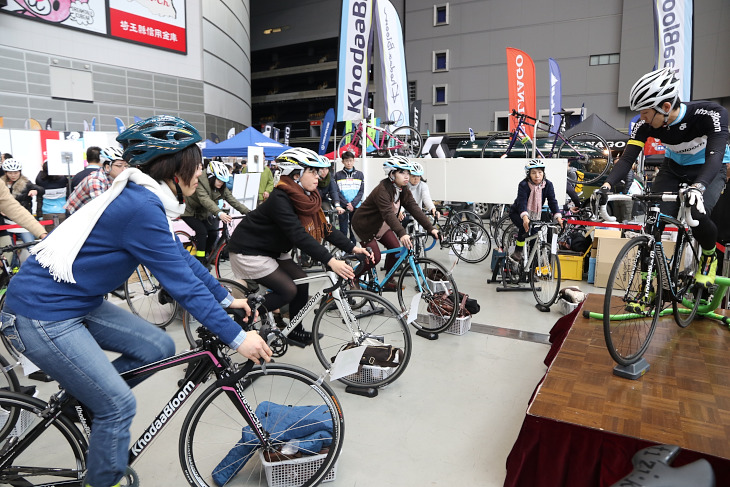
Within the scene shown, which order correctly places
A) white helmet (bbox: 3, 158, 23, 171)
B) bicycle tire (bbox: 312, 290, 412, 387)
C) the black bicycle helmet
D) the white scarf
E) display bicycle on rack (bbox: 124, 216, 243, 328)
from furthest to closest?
white helmet (bbox: 3, 158, 23, 171)
display bicycle on rack (bbox: 124, 216, 243, 328)
bicycle tire (bbox: 312, 290, 412, 387)
the black bicycle helmet
the white scarf

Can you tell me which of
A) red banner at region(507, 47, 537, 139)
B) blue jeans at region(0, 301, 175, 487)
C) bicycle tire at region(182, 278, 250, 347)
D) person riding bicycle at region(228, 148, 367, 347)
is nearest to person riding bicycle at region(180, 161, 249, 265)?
bicycle tire at region(182, 278, 250, 347)

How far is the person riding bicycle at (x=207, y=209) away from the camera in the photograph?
218 inches

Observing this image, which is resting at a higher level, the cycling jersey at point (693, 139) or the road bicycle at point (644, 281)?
the cycling jersey at point (693, 139)

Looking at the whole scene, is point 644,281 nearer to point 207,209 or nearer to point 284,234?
point 284,234

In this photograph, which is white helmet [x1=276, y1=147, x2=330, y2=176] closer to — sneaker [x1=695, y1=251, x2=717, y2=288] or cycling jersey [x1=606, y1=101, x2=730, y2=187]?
cycling jersey [x1=606, y1=101, x2=730, y2=187]

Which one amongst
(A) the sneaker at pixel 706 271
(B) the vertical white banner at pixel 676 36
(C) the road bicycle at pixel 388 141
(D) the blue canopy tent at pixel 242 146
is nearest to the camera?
(A) the sneaker at pixel 706 271

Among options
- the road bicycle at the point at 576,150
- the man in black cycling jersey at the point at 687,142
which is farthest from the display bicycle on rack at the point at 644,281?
the road bicycle at the point at 576,150

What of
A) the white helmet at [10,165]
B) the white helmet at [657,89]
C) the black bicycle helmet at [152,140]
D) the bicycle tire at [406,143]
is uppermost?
the bicycle tire at [406,143]

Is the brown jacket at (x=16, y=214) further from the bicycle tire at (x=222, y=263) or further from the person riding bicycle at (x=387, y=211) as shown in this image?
the person riding bicycle at (x=387, y=211)

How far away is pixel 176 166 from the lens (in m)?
1.86

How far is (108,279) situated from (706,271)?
12.5 ft

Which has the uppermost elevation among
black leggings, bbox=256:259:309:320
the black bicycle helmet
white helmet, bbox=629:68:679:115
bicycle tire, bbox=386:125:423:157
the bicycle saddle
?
bicycle tire, bbox=386:125:423:157

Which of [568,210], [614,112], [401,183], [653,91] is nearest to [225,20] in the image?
[614,112]

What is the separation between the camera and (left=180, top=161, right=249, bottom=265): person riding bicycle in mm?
5543
